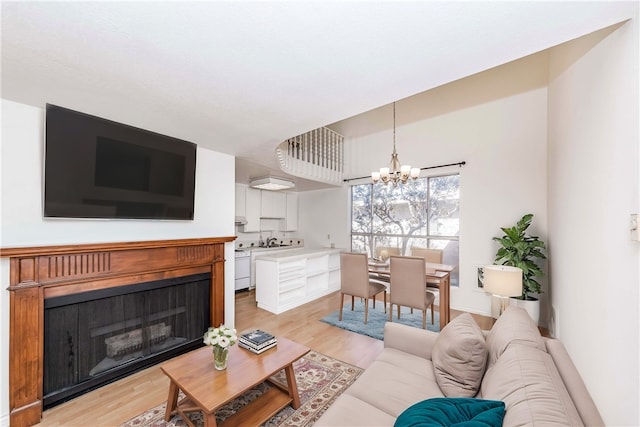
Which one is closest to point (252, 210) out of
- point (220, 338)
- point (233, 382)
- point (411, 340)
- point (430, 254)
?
point (430, 254)

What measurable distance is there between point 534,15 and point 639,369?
1.46m

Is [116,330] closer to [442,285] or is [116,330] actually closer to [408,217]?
[442,285]

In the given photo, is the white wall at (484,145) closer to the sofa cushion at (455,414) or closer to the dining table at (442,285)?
the dining table at (442,285)

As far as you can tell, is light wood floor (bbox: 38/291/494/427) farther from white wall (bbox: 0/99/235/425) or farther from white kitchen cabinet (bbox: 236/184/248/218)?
white kitchen cabinet (bbox: 236/184/248/218)

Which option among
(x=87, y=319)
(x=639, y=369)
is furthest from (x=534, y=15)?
(x=87, y=319)

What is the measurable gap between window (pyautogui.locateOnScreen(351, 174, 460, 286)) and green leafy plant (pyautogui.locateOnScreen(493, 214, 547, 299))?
0.93 m

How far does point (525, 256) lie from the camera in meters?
3.26

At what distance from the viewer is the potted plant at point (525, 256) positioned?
10.2 feet

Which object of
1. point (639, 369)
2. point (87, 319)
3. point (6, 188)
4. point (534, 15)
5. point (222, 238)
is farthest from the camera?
point (222, 238)

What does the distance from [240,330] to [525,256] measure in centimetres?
371

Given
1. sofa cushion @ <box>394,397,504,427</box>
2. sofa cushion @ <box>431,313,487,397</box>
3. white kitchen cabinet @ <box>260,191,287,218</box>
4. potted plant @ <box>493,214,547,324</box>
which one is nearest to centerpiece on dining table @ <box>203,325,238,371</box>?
sofa cushion @ <box>394,397,504,427</box>

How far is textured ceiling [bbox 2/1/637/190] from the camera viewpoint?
1.08 metres

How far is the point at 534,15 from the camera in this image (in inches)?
43.4

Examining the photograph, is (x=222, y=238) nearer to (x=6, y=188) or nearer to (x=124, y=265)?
(x=124, y=265)
